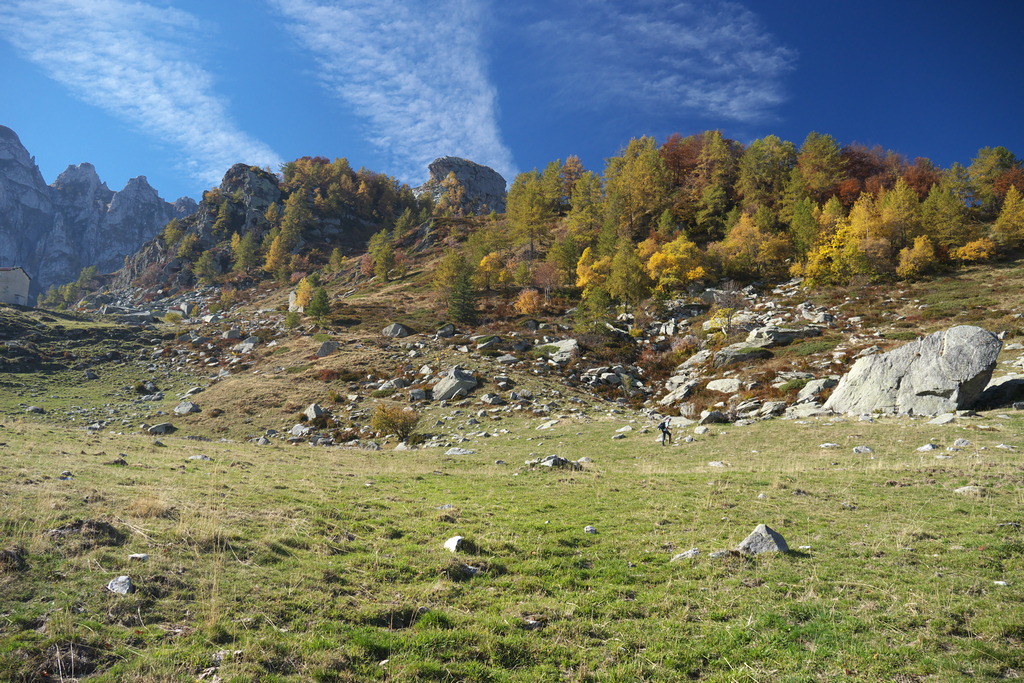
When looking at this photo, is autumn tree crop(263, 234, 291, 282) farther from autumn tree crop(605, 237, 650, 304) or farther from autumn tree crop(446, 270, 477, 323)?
autumn tree crop(605, 237, 650, 304)

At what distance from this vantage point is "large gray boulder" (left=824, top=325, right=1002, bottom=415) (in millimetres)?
23188

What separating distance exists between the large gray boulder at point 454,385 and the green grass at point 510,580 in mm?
24993

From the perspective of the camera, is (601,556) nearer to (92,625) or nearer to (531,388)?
(92,625)

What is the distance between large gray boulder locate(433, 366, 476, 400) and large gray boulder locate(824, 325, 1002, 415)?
94.3 feet

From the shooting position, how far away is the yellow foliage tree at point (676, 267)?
214 feet

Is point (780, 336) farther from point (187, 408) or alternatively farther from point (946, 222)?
point (187, 408)

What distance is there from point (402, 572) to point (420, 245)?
114m

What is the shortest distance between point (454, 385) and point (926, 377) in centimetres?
3453

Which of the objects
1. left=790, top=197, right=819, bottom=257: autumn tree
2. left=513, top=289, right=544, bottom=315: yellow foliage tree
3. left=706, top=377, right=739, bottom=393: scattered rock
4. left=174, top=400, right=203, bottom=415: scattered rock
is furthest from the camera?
left=513, top=289, right=544, bottom=315: yellow foliage tree

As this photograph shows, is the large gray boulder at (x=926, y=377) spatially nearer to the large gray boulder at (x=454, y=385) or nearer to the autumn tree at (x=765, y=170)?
the large gray boulder at (x=454, y=385)

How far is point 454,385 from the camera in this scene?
40.1m

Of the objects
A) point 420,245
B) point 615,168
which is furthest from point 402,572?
point 420,245

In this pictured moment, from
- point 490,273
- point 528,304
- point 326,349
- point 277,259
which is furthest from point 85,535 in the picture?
point 277,259

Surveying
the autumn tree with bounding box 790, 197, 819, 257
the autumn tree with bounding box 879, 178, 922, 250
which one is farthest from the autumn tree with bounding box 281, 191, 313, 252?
the autumn tree with bounding box 879, 178, 922, 250
